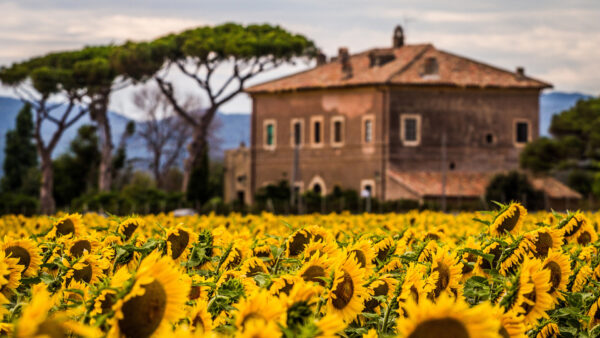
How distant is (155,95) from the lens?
8375cm

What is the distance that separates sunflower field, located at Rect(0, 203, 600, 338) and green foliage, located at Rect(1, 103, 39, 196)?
78692 mm

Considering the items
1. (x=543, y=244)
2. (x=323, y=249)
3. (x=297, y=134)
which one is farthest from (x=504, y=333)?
(x=297, y=134)

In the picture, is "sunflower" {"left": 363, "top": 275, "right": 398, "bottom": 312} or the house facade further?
the house facade

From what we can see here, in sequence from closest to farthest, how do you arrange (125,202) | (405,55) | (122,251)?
(122,251) → (125,202) → (405,55)

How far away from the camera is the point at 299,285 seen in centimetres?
318

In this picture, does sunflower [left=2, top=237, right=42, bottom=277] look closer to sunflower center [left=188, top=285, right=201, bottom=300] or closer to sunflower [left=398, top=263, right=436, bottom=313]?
sunflower center [left=188, top=285, right=201, bottom=300]

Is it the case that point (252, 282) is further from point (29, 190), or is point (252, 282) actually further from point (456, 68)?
point (29, 190)

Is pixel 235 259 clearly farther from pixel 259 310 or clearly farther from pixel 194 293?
pixel 259 310

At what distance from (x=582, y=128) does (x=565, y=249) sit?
71807mm

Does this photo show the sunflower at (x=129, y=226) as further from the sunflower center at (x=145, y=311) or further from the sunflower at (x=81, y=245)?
the sunflower center at (x=145, y=311)

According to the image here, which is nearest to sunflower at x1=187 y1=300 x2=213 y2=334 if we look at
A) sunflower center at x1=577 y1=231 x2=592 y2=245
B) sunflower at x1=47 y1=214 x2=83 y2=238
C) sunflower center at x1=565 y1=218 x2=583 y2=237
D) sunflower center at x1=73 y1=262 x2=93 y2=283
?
sunflower center at x1=73 y1=262 x2=93 y2=283

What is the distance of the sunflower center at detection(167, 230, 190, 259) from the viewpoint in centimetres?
548

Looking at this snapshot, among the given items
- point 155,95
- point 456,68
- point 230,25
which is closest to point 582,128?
point 456,68

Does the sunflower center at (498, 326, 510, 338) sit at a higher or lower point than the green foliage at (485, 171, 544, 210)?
higher
